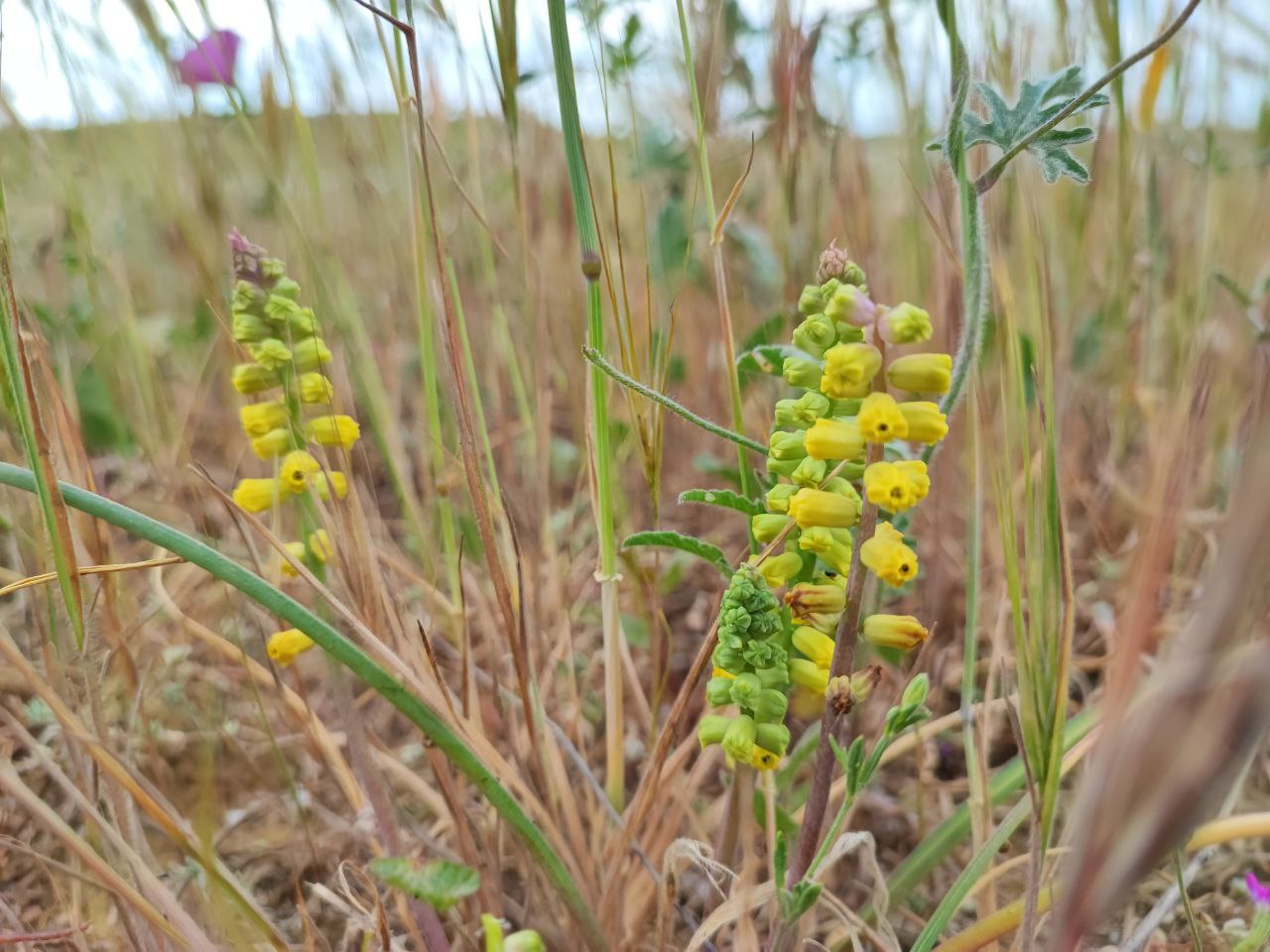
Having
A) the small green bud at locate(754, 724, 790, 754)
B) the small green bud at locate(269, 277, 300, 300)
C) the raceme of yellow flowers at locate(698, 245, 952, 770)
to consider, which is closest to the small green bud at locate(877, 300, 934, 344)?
the raceme of yellow flowers at locate(698, 245, 952, 770)

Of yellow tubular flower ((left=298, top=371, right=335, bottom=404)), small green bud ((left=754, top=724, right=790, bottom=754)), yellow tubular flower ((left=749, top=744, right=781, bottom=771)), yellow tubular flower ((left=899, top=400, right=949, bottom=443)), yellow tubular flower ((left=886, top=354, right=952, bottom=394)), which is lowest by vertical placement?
yellow tubular flower ((left=749, top=744, right=781, bottom=771))

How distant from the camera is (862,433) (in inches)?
26.9

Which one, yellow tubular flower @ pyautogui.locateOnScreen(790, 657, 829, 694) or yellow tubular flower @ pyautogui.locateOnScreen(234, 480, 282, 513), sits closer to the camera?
yellow tubular flower @ pyautogui.locateOnScreen(790, 657, 829, 694)

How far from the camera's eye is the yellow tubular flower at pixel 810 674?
0.78m

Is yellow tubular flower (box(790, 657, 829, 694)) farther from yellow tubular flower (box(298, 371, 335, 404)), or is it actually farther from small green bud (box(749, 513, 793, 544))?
yellow tubular flower (box(298, 371, 335, 404))

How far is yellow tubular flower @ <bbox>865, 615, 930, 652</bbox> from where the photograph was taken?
72cm

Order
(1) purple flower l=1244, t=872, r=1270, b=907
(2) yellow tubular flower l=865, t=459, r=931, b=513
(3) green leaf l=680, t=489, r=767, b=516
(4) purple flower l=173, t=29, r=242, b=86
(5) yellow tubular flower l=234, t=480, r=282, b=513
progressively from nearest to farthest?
1. (2) yellow tubular flower l=865, t=459, r=931, b=513
2. (3) green leaf l=680, t=489, r=767, b=516
3. (1) purple flower l=1244, t=872, r=1270, b=907
4. (5) yellow tubular flower l=234, t=480, r=282, b=513
5. (4) purple flower l=173, t=29, r=242, b=86

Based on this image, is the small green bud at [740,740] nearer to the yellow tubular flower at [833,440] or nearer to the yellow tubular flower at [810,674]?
the yellow tubular flower at [810,674]


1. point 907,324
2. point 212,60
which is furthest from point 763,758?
point 212,60

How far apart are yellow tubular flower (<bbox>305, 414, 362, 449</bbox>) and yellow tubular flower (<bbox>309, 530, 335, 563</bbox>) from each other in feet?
0.30

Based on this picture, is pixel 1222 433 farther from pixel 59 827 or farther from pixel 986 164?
pixel 59 827

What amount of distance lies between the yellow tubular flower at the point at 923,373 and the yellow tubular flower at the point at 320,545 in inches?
21.1

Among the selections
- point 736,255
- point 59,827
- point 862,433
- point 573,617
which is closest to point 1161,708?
point 862,433

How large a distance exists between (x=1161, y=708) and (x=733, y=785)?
0.57m
